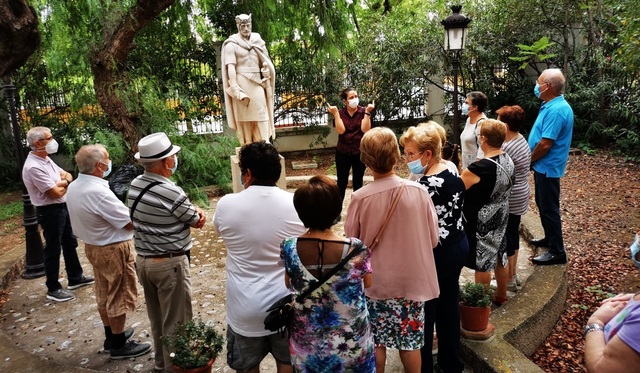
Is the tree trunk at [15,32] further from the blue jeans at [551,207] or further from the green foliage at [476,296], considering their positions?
the blue jeans at [551,207]

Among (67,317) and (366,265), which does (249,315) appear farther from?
(67,317)

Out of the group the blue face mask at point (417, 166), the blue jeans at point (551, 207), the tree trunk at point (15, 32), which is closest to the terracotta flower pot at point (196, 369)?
the blue face mask at point (417, 166)

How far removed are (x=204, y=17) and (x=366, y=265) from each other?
1062 cm

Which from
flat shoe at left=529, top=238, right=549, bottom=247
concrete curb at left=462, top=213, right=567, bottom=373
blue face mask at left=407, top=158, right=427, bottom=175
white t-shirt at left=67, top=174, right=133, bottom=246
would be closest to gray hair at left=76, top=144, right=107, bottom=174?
white t-shirt at left=67, top=174, right=133, bottom=246

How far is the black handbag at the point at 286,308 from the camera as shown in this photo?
7.44 ft

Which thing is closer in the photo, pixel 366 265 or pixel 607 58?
pixel 366 265

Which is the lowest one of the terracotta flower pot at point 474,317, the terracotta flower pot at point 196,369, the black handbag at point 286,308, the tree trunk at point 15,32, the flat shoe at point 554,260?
the flat shoe at point 554,260

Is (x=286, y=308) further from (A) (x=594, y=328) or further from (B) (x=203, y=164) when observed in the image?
(B) (x=203, y=164)

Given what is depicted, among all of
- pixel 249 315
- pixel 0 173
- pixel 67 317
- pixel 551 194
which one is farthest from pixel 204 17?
pixel 249 315

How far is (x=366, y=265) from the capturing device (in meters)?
2.31

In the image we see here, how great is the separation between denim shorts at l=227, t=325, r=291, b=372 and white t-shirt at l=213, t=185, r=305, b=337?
0.06 metres

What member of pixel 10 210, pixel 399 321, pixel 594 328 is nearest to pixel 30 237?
pixel 10 210

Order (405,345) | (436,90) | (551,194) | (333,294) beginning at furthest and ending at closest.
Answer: (436,90)
(551,194)
(405,345)
(333,294)

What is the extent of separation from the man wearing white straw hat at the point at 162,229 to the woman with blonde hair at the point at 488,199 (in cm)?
198
